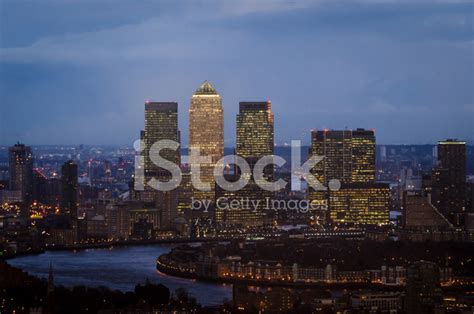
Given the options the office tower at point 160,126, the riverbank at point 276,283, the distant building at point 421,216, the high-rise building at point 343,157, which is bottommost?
the riverbank at point 276,283

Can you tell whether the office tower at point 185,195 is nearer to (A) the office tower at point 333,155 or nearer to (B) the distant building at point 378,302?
(A) the office tower at point 333,155

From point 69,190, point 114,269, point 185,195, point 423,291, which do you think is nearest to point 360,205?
point 185,195

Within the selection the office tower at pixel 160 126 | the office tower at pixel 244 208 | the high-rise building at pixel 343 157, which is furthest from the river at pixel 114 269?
the office tower at pixel 160 126

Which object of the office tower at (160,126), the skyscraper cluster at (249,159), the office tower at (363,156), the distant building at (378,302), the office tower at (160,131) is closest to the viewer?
the distant building at (378,302)

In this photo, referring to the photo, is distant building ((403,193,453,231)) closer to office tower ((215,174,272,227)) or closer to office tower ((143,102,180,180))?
office tower ((215,174,272,227))

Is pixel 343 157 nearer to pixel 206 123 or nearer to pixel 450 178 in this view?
pixel 450 178
